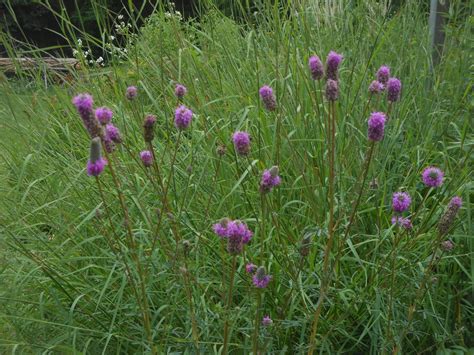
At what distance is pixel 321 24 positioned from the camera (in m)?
3.50

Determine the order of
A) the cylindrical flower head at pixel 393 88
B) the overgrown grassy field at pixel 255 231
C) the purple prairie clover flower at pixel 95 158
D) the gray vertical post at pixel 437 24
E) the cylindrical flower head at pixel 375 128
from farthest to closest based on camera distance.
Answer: the gray vertical post at pixel 437 24
the overgrown grassy field at pixel 255 231
the cylindrical flower head at pixel 393 88
the cylindrical flower head at pixel 375 128
the purple prairie clover flower at pixel 95 158

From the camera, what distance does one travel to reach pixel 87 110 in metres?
1.23

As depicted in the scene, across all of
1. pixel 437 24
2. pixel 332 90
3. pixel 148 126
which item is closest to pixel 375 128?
pixel 332 90

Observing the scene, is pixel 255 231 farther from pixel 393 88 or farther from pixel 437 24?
pixel 437 24

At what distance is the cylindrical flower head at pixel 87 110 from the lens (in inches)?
48.3

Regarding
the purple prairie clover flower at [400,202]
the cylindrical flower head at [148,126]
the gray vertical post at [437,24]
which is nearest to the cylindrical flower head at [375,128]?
the purple prairie clover flower at [400,202]

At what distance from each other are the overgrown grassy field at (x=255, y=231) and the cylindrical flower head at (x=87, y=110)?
9.4 inches

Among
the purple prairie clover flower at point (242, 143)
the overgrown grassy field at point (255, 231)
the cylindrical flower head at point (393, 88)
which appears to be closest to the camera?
the purple prairie clover flower at point (242, 143)

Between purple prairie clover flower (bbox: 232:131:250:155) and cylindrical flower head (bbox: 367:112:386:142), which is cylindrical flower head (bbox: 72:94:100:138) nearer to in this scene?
purple prairie clover flower (bbox: 232:131:250:155)

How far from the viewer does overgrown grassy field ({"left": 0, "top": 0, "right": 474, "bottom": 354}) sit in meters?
1.70

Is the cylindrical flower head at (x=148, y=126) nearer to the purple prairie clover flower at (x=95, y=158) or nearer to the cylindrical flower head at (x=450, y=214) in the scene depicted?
the purple prairie clover flower at (x=95, y=158)

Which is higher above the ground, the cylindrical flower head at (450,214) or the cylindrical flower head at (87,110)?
the cylindrical flower head at (87,110)

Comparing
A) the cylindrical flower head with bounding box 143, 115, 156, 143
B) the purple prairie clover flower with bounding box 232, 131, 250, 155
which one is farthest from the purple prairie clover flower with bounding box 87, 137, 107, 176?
the purple prairie clover flower with bounding box 232, 131, 250, 155

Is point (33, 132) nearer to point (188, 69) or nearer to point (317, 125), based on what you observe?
point (188, 69)
